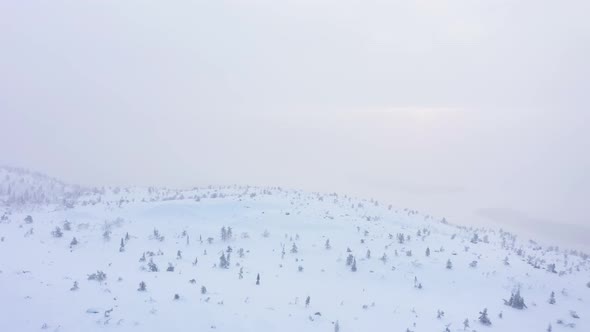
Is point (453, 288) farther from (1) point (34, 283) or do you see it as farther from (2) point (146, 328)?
(1) point (34, 283)

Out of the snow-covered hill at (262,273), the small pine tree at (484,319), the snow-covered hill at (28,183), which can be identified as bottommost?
the small pine tree at (484,319)

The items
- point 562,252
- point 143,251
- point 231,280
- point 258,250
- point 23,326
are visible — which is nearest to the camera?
point 23,326

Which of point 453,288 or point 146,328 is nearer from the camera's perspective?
point 146,328

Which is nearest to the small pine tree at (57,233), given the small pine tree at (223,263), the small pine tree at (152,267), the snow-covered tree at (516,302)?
the small pine tree at (152,267)

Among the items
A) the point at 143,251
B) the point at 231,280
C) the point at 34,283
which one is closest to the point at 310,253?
the point at 231,280

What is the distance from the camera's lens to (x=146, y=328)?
2375 centimetres

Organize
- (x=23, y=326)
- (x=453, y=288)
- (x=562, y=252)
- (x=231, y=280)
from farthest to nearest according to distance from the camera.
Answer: (x=562, y=252) < (x=453, y=288) < (x=231, y=280) < (x=23, y=326)

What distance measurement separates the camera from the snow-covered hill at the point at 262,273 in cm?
2580

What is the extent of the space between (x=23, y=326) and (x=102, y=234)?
18.9 metres

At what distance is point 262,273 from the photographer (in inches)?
1331

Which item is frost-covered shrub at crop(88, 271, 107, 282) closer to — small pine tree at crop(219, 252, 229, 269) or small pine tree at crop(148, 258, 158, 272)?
small pine tree at crop(148, 258, 158, 272)

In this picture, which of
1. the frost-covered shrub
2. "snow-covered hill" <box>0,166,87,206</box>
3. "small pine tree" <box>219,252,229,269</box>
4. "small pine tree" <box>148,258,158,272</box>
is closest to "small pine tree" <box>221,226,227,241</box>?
"small pine tree" <box>219,252,229,269</box>

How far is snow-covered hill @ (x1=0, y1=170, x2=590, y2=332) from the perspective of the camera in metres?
25.8

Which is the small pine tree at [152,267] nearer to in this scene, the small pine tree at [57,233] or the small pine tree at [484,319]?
the small pine tree at [57,233]
